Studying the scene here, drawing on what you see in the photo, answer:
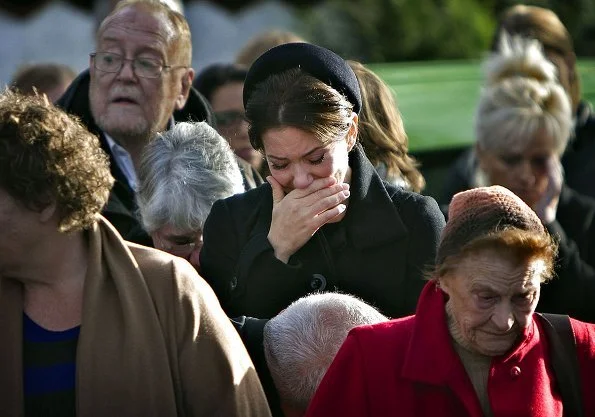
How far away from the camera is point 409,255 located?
370cm

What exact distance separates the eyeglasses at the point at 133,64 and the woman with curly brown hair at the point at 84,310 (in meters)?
1.56

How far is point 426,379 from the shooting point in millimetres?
3018

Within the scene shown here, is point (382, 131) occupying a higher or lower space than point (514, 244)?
lower

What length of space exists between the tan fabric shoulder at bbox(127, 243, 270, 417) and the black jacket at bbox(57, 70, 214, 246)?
46.2 inches

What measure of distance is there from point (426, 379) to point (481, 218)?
412mm

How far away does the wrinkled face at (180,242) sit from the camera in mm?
4047

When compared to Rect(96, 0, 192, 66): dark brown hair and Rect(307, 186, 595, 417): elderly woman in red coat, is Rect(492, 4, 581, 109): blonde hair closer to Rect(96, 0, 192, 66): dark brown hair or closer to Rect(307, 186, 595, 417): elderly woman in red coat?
Rect(96, 0, 192, 66): dark brown hair

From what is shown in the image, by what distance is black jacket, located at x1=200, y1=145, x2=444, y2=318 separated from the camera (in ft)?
12.1

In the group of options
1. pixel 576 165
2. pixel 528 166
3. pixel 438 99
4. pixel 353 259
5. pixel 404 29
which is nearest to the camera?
pixel 353 259

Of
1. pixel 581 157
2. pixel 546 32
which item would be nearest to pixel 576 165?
pixel 581 157

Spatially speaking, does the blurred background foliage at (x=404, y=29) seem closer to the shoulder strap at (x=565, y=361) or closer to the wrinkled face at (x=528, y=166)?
the wrinkled face at (x=528, y=166)

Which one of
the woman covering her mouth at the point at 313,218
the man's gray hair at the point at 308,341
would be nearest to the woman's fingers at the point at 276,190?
the woman covering her mouth at the point at 313,218

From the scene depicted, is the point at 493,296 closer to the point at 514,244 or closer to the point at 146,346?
the point at 514,244

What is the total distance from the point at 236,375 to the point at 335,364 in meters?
0.25
